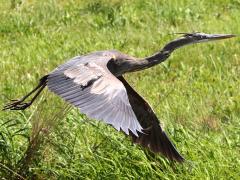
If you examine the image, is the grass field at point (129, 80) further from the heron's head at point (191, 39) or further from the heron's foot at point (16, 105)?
the heron's head at point (191, 39)

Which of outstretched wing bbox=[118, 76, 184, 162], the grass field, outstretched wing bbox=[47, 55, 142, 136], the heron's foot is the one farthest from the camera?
the heron's foot

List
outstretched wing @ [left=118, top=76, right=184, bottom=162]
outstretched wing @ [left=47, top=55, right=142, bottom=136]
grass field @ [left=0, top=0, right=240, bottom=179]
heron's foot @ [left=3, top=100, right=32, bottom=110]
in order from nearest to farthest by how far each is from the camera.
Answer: outstretched wing @ [left=47, top=55, right=142, bottom=136]
grass field @ [left=0, top=0, right=240, bottom=179]
outstretched wing @ [left=118, top=76, right=184, bottom=162]
heron's foot @ [left=3, top=100, right=32, bottom=110]

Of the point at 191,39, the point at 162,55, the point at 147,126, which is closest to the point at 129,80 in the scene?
the point at 162,55

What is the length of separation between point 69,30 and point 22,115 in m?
3.84

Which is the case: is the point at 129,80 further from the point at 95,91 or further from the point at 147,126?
the point at 95,91

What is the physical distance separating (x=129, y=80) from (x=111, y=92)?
324cm

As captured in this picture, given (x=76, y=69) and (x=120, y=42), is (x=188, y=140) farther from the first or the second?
(x=120, y=42)

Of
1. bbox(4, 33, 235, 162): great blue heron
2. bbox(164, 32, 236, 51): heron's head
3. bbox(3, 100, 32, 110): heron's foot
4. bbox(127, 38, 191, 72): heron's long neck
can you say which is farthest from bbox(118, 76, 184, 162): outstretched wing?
bbox(3, 100, 32, 110): heron's foot

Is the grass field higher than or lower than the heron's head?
lower

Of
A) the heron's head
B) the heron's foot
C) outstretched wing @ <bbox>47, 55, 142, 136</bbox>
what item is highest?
the heron's head

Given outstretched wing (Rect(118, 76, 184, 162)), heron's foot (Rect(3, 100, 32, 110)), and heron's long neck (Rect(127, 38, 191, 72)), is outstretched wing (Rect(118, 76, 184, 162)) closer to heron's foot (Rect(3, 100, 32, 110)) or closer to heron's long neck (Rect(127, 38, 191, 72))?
heron's long neck (Rect(127, 38, 191, 72))

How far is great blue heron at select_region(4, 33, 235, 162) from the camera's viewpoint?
13.3 feet

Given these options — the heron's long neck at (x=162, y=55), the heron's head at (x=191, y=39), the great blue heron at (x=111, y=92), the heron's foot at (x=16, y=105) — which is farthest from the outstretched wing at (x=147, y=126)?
the heron's foot at (x=16, y=105)

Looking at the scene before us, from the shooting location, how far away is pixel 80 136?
531cm
